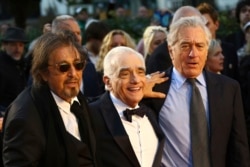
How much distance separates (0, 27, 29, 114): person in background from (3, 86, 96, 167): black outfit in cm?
324

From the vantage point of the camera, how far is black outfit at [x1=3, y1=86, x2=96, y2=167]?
3.95m

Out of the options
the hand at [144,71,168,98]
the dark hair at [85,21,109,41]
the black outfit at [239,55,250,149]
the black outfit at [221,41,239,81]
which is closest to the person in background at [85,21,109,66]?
the dark hair at [85,21,109,41]

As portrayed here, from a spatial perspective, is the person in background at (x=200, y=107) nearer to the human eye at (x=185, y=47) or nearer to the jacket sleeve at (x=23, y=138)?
the human eye at (x=185, y=47)

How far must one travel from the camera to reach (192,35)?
16.0 feet

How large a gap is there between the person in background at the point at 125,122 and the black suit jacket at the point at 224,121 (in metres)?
0.30

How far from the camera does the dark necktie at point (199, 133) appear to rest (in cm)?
475

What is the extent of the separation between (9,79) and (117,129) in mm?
3793

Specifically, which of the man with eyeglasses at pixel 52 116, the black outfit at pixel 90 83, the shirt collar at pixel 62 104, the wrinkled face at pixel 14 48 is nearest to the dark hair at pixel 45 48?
the man with eyeglasses at pixel 52 116

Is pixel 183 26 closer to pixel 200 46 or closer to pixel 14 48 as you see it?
pixel 200 46

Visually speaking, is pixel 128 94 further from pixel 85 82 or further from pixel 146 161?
pixel 85 82

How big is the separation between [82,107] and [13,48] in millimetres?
4862

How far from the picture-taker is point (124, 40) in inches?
336

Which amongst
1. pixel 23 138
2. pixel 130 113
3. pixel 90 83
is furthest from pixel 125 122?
A: pixel 90 83

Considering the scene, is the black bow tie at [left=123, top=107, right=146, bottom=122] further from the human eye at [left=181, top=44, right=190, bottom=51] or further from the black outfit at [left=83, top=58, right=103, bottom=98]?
the black outfit at [left=83, top=58, right=103, bottom=98]
